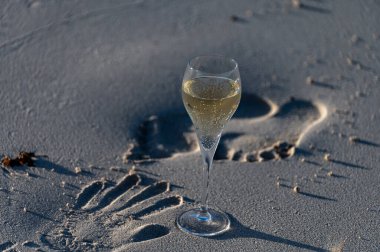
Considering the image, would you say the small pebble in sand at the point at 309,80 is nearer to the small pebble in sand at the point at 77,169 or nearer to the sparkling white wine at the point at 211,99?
the sparkling white wine at the point at 211,99

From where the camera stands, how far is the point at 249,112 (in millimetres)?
3662

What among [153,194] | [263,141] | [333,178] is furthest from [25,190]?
[333,178]

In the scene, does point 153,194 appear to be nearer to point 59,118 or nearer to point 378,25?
point 59,118

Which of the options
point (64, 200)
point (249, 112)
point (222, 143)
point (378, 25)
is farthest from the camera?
point (378, 25)

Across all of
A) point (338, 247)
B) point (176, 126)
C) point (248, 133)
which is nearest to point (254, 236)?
point (338, 247)

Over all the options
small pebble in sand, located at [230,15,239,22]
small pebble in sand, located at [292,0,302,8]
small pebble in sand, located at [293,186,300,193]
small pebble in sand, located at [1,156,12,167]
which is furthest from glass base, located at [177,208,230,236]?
small pebble in sand, located at [292,0,302,8]

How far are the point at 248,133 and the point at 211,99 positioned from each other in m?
0.97

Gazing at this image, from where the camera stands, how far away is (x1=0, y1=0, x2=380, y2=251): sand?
2801 mm

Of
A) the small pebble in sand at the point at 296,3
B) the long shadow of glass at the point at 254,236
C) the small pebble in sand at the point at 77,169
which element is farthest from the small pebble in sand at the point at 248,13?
the long shadow of glass at the point at 254,236

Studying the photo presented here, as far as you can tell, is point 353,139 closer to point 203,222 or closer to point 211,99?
point 203,222

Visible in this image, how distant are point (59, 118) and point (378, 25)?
2248 millimetres

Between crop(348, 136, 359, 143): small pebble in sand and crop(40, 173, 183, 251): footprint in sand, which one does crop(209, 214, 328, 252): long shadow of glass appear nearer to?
crop(40, 173, 183, 251): footprint in sand

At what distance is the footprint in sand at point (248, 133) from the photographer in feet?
10.9

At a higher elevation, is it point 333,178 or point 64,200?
point 64,200
